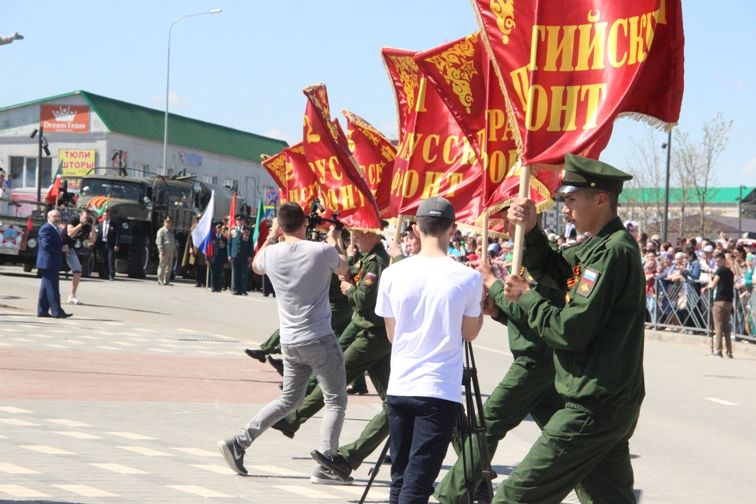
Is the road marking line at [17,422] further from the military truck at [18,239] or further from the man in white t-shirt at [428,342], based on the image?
the military truck at [18,239]

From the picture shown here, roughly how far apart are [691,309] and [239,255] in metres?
12.7

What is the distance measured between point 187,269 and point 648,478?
1244 inches

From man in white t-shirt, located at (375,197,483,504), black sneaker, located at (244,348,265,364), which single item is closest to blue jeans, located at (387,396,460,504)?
man in white t-shirt, located at (375,197,483,504)

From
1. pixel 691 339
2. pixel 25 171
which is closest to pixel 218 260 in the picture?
pixel 691 339

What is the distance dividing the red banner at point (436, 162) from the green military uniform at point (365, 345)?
0.97 metres

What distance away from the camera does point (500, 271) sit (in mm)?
29266

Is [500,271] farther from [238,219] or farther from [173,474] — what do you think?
[173,474]

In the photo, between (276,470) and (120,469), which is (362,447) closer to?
(276,470)

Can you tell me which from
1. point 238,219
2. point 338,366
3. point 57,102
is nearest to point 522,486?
point 338,366

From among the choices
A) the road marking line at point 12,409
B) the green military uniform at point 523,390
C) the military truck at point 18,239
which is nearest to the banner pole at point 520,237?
the green military uniform at point 523,390

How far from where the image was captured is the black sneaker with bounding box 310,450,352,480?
27.8ft

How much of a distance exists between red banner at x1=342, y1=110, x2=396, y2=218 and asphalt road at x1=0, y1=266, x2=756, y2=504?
2212mm

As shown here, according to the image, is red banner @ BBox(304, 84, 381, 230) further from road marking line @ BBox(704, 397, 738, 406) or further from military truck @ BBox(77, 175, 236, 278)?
military truck @ BBox(77, 175, 236, 278)

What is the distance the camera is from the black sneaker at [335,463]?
27.8 ft
